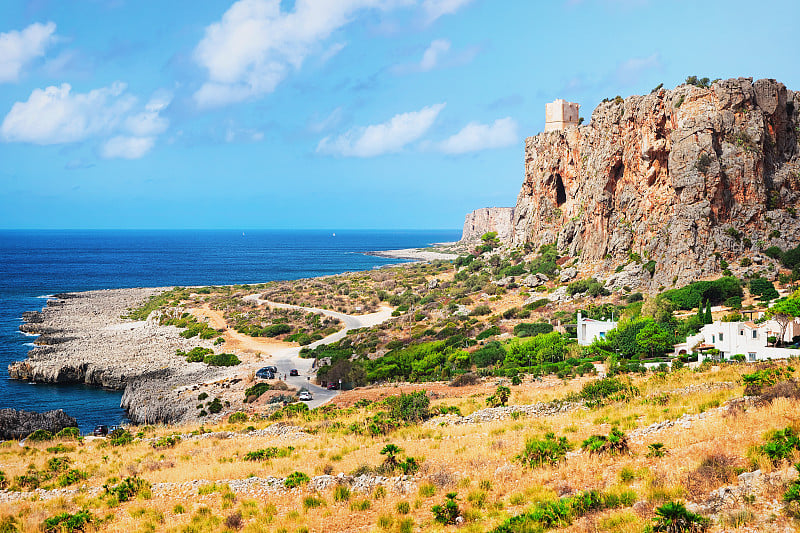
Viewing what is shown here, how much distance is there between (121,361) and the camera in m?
50.1

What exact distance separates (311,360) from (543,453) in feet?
123

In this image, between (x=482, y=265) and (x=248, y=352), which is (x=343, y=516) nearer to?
(x=248, y=352)

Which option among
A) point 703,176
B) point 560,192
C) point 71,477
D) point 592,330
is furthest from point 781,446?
point 560,192

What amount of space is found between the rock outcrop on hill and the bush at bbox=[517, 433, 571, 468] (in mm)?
27780

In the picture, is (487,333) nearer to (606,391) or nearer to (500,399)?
(500,399)

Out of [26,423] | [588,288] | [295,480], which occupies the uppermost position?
[588,288]

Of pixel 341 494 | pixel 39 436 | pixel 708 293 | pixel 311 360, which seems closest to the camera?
pixel 341 494

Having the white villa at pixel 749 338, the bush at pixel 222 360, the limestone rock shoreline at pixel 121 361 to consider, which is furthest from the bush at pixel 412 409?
the bush at pixel 222 360

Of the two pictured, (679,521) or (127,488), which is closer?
(679,521)

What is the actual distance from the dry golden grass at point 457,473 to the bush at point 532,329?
74.4 ft

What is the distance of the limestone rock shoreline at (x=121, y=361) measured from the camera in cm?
3856

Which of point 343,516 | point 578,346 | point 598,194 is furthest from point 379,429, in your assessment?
point 598,194

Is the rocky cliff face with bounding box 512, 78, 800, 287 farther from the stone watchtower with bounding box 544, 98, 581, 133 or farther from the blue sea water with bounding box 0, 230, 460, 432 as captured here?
the blue sea water with bounding box 0, 230, 460, 432

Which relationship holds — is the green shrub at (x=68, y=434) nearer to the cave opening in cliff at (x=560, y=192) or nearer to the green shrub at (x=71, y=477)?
the green shrub at (x=71, y=477)
